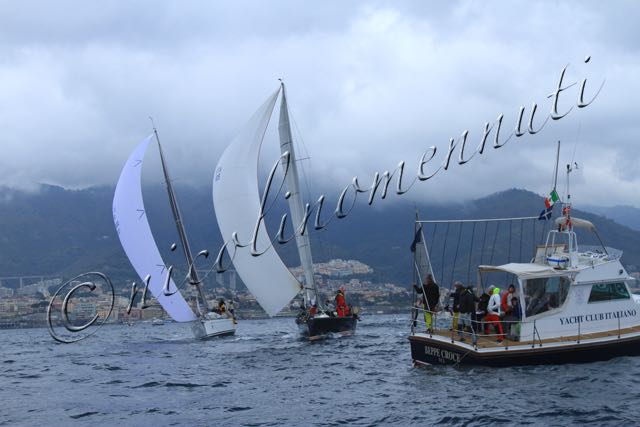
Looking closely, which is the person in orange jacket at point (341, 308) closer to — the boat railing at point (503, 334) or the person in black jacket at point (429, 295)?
the person in black jacket at point (429, 295)

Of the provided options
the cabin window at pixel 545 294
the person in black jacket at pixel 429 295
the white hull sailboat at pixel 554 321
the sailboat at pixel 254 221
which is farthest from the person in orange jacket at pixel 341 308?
the cabin window at pixel 545 294

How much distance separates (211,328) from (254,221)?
7.51 metres

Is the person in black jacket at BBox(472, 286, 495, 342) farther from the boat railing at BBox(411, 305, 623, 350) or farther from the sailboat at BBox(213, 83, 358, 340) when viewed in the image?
the sailboat at BBox(213, 83, 358, 340)

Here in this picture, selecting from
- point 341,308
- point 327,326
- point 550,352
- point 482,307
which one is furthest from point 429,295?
point 341,308

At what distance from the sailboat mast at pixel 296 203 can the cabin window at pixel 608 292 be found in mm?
23238

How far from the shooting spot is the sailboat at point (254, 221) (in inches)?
1716

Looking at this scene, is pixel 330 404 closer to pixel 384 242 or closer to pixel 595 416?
pixel 595 416

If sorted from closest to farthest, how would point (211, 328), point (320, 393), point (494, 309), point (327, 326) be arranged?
point (320, 393) → point (494, 309) → point (327, 326) → point (211, 328)

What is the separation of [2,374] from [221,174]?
1821cm

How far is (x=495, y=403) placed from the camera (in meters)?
17.8

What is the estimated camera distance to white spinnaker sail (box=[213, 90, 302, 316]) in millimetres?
43656

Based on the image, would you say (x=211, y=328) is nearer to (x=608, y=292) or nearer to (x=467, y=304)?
(x=467, y=304)

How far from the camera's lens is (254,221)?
143 feet

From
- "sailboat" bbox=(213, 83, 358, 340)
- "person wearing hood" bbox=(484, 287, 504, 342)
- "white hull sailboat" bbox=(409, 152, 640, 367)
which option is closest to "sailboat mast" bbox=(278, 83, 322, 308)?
"sailboat" bbox=(213, 83, 358, 340)
